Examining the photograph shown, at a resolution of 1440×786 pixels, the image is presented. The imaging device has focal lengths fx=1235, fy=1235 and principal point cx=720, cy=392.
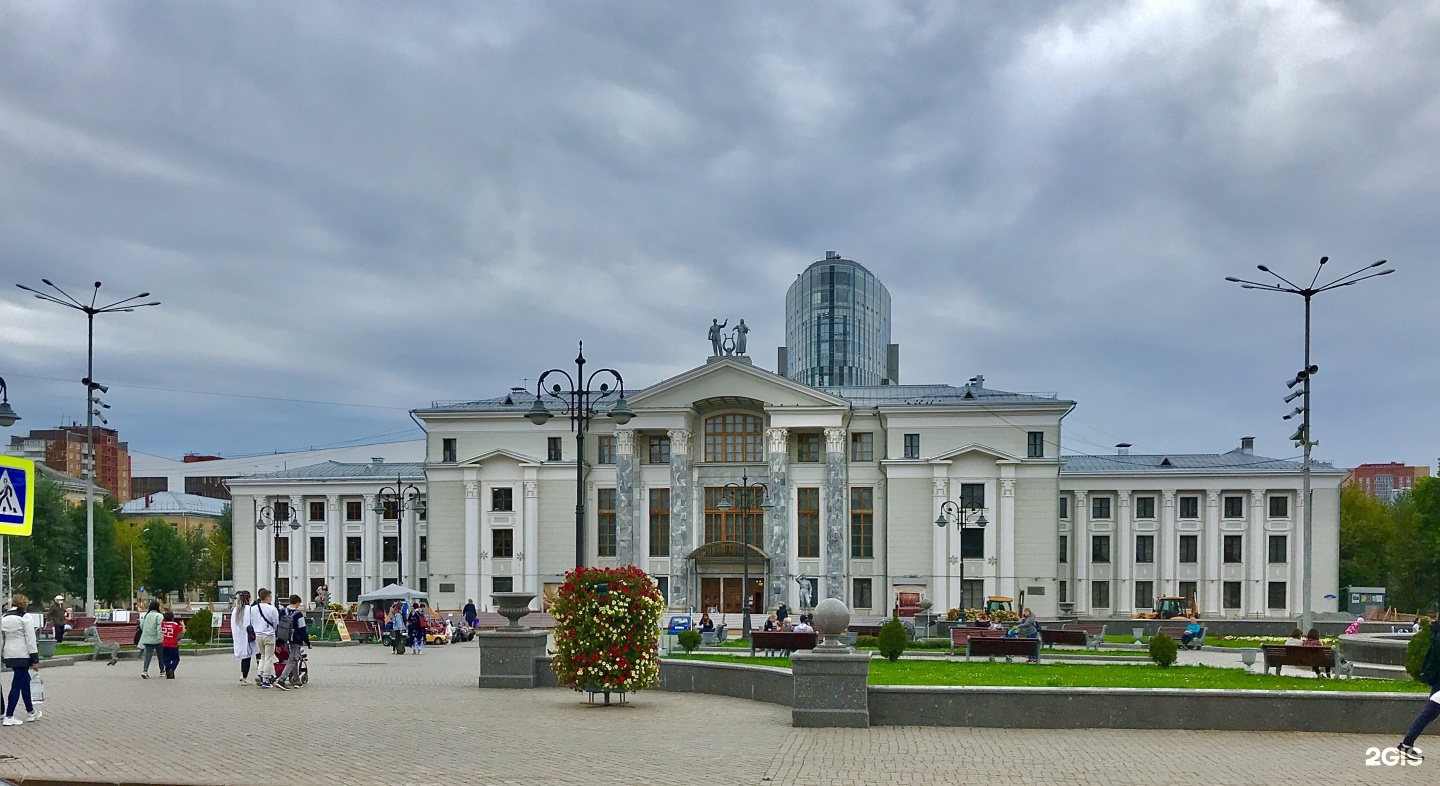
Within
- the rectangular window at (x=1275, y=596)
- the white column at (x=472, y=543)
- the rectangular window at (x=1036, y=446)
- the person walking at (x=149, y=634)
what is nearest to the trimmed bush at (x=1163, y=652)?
the person walking at (x=149, y=634)

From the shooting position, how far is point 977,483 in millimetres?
63125

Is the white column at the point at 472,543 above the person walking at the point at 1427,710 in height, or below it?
below

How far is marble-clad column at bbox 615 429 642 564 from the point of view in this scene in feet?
215

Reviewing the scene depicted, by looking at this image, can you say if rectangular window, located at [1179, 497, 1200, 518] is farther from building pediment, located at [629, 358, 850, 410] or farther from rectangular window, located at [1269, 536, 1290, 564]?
building pediment, located at [629, 358, 850, 410]

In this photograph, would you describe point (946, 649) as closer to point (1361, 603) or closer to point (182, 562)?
point (1361, 603)

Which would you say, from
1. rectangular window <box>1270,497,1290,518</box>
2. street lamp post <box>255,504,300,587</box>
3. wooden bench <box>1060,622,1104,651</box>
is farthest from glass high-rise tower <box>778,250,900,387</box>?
wooden bench <box>1060,622,1104,651</box>

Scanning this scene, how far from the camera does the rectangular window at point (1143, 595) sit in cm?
6788

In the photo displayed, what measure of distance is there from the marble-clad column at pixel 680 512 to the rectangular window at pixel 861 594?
8.51m

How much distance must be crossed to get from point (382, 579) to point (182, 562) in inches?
1548

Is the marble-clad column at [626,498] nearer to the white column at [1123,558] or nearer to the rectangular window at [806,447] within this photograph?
the rectangular window at [806,447]

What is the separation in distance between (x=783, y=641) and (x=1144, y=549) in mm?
47801

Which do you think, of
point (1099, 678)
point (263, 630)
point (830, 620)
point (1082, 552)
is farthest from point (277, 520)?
point (830, 620)

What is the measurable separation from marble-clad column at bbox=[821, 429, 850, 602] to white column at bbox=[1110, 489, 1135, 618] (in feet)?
51.7

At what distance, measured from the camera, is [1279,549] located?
216 feet
